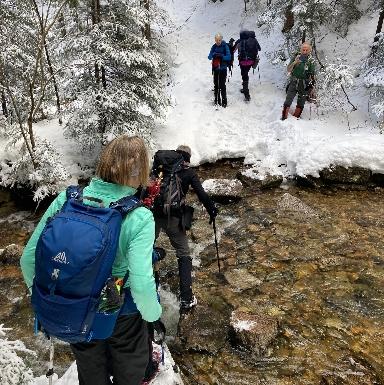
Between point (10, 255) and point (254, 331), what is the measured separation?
16.3 ft

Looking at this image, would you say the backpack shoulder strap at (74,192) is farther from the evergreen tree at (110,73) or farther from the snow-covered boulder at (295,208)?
the evergreen tree at (110,73)

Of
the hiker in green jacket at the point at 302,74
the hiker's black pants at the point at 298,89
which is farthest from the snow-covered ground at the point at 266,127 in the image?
the hiker in green jacket at the point at 302,74

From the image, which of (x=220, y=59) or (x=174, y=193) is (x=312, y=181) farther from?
(x=174, y=193)

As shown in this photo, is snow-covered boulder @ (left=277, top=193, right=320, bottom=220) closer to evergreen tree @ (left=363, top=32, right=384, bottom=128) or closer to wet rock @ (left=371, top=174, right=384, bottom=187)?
wet rock @ (left=371, top=174, right=384, bottom=187)

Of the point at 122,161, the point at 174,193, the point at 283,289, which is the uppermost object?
the point at 122,161

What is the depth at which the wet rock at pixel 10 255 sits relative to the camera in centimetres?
749

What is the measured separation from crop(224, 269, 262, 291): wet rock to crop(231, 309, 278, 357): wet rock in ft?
3.38

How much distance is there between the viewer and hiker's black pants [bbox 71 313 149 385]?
2.85 metres

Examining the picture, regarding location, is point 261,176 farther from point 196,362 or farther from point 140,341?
point 140,341

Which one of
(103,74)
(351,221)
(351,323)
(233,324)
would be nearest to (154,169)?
(233,324)

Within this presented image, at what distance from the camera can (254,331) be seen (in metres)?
5.19

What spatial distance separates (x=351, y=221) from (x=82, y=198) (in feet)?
23.4

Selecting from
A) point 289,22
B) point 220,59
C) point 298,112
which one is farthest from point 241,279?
point 289,22

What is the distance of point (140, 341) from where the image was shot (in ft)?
9.80
